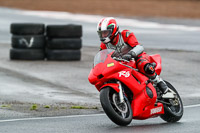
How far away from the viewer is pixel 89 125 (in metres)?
8.49

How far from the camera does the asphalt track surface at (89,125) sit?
8039 mm

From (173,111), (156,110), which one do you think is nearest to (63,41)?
(173,111)

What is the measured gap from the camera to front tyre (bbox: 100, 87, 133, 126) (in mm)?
7855

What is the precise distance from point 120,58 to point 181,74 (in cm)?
696

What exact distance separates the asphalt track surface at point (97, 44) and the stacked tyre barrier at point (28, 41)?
4979mm

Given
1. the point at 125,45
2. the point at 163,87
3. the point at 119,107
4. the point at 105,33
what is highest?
the point at 105,33

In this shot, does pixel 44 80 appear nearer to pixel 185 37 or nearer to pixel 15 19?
pixel 185 37

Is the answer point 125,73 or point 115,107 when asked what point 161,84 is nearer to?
point 125,73

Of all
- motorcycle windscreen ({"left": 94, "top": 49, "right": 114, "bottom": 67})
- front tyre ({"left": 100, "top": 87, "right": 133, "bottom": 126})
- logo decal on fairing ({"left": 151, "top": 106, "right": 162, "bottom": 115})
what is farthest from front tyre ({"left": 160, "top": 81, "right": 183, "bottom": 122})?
motorcycle windscreen ({"left": 94, "top": 49, "right": 114, "bottom": 67})

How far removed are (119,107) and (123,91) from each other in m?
0.28

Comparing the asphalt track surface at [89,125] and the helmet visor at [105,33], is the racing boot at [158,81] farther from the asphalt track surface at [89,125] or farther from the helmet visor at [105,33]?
the helmet visor at [105,33]

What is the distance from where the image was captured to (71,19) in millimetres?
34906

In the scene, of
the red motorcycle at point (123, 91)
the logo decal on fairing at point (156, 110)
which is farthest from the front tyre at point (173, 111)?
the logo decal on fairing at point (156, 110)

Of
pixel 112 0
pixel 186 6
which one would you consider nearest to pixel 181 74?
pixel 186 6
